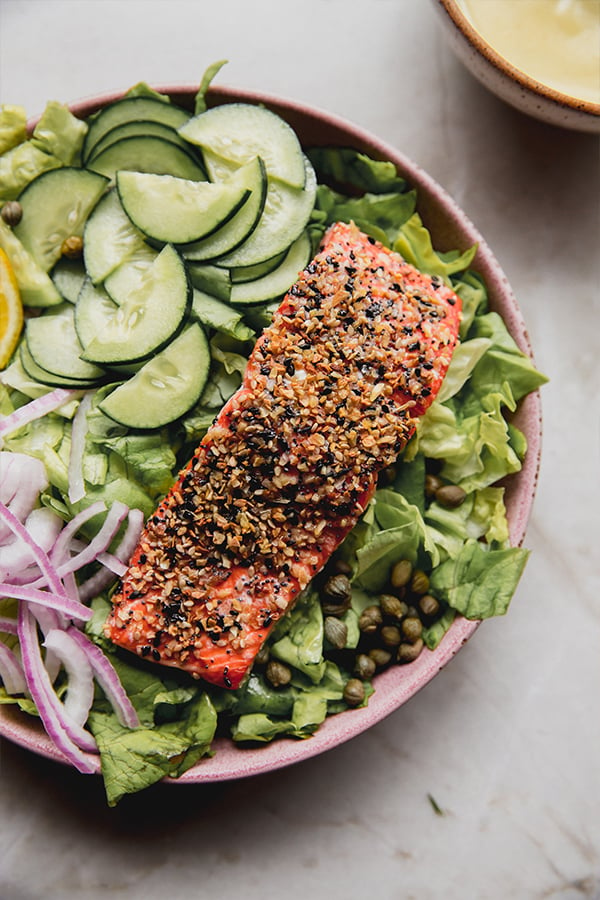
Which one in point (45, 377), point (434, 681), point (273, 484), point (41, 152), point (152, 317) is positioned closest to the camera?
point (273, 484)

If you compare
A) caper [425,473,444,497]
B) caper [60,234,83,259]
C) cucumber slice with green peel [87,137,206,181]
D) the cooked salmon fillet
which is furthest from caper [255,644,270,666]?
cucumber slice with green peel [87,137,206,181]

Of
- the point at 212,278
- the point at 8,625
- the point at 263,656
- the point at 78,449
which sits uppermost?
the point at 212,278

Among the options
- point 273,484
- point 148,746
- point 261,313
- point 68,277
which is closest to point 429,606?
point 273,484

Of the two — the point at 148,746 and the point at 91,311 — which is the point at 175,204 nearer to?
→ the point at 91,311

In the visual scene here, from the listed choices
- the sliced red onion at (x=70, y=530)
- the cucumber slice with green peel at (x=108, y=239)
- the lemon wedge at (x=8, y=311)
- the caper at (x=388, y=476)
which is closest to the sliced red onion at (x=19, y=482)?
the sliced red onion at (x=70, y=530)

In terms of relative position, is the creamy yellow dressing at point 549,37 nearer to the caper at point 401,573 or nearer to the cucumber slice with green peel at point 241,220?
the cucumber slice with green peel at point 241,220

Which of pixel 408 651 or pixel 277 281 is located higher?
pixel 277 281

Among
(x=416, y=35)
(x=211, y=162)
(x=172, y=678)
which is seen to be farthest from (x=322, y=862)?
(x=416, y=35)
